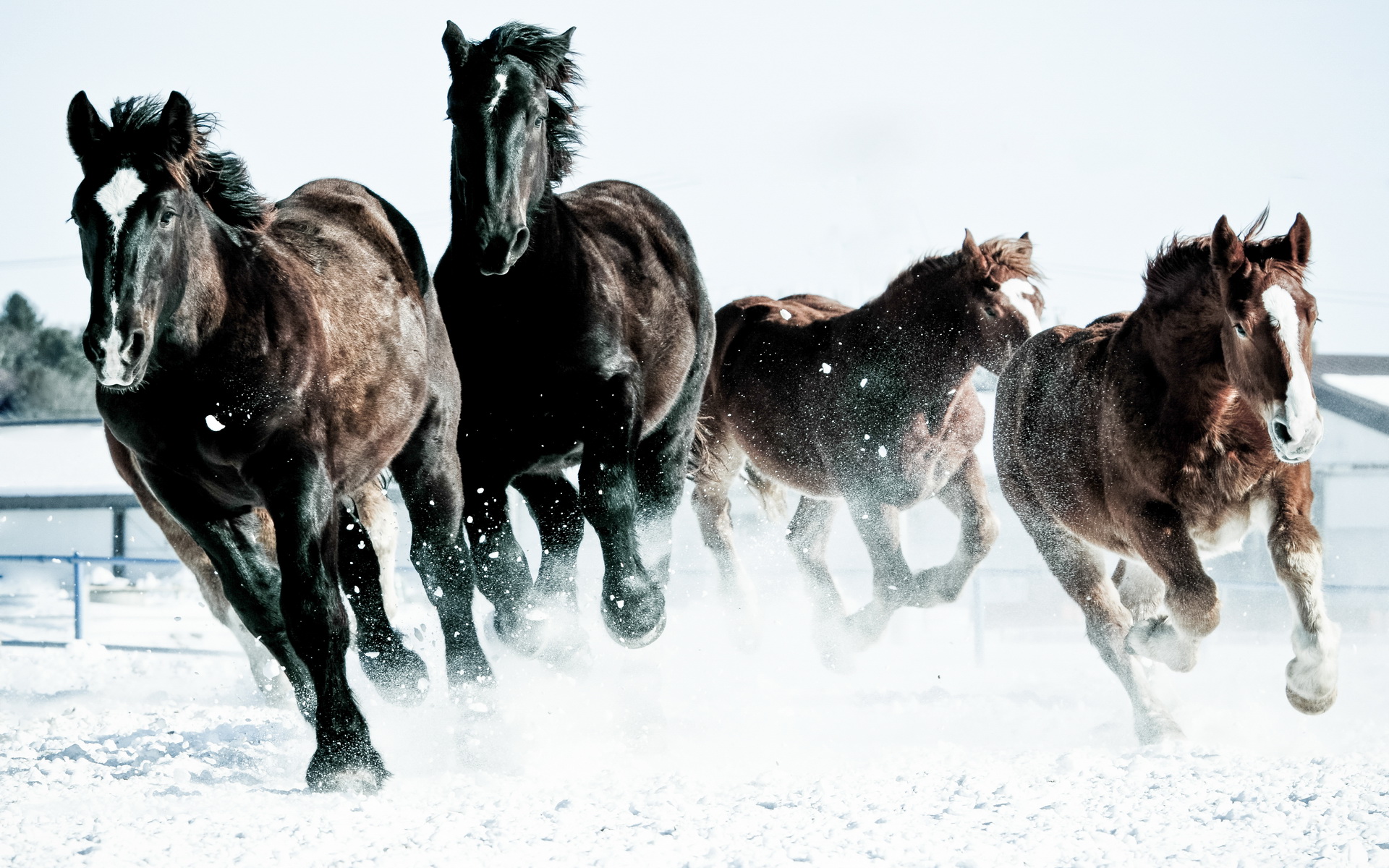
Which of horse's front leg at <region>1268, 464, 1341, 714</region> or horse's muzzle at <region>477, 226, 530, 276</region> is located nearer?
horse's muzzle at <region>477, 226, 530, 276</region>

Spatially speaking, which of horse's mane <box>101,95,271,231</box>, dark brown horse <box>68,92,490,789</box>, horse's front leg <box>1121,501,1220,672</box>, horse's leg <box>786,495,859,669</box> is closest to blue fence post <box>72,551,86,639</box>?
horse's leg <box>786,495,859,669</box>

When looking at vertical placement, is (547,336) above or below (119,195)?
below

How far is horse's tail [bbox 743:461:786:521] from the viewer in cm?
879

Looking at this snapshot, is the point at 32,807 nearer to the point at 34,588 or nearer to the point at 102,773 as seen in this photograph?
the point at 102,773

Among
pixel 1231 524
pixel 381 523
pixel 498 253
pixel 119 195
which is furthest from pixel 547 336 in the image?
pixel 1231 524

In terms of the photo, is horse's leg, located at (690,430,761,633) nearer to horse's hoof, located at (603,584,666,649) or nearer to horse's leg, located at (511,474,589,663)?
horse's leg, located at (511,474,589,663)

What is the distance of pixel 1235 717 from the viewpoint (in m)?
5.54

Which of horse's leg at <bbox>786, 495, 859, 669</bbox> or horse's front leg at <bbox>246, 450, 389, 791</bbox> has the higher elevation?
horse's front leg at <bbox>246, 450, 389, 791</bbox>

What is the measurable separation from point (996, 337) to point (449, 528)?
137 inches

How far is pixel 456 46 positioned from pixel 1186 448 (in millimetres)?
2882

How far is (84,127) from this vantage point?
3.31m

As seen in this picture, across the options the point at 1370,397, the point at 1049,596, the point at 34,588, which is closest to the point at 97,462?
the point at 34,588

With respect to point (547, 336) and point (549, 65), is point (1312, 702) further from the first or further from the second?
point (549, 65)

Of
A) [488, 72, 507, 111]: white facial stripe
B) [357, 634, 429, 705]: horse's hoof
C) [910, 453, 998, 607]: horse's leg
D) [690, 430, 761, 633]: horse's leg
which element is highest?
[488, 72, 507, 111]: white facial stripe
